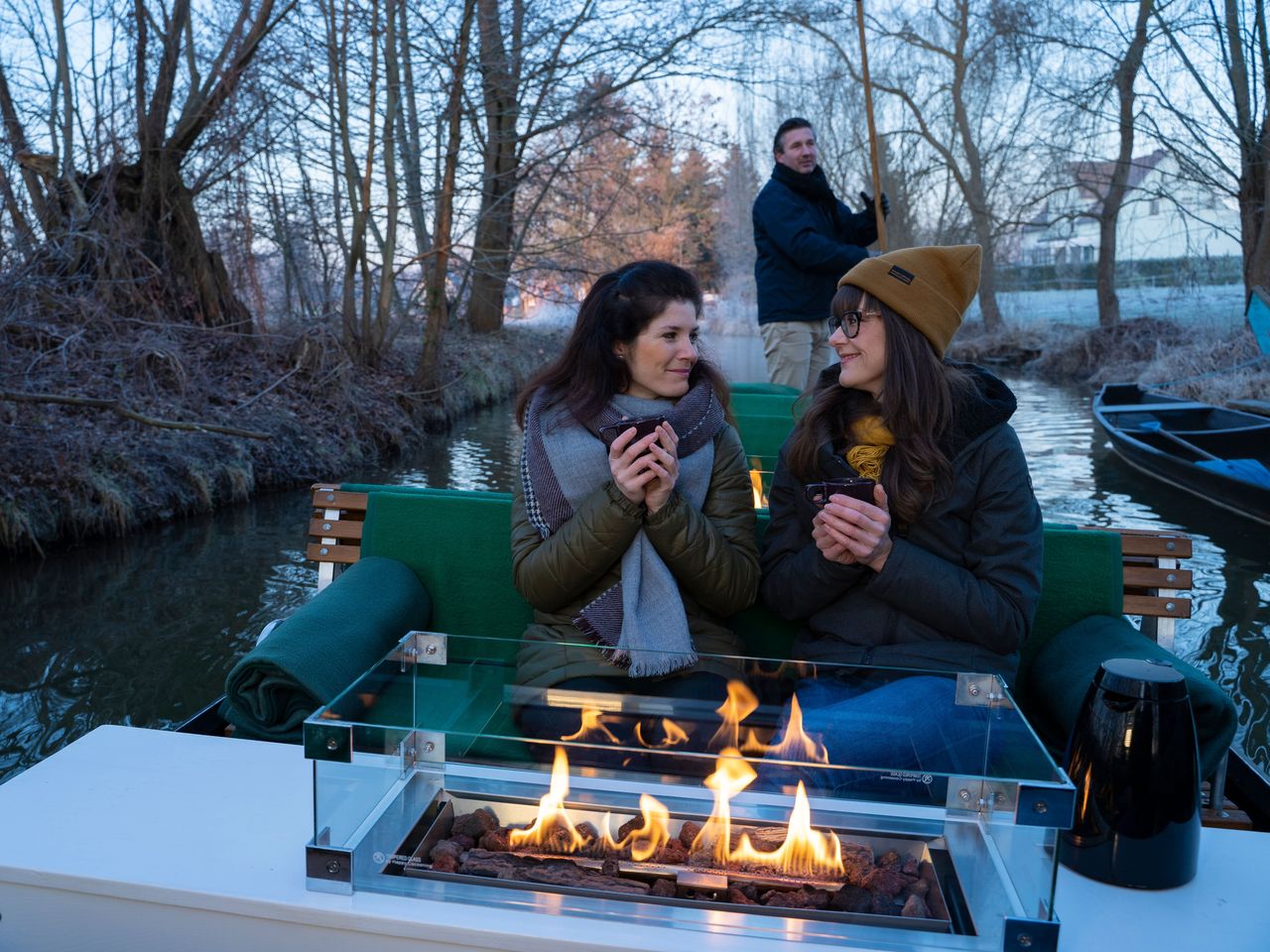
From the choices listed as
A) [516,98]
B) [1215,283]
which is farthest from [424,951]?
[1215,283]

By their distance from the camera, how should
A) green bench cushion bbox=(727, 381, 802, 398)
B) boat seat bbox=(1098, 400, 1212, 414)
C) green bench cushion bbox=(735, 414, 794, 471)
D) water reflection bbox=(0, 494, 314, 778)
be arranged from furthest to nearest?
boat seat bbox=(1098, 400, 1212, 414) < green bench cushion bbox=(727, 381, 802, 398) < green bench cushion bbox=(735, 414, 794, 471) < water reflection bbox=(0, 494, 314, 778)

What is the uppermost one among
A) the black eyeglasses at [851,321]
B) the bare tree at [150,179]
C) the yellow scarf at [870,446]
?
the bare tree at [150,179]

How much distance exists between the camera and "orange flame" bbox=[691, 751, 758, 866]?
1689 mm

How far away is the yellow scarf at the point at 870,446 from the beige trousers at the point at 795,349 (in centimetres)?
363

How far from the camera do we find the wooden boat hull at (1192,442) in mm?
7066

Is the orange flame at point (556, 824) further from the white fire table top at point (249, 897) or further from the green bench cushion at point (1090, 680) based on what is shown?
the green bench cushion at point (1090, 680)

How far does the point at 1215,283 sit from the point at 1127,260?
5551 millimetres

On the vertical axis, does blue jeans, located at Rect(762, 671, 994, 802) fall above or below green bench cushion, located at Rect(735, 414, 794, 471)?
below

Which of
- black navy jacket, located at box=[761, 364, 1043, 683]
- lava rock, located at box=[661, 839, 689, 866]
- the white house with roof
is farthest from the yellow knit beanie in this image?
the white house with roof

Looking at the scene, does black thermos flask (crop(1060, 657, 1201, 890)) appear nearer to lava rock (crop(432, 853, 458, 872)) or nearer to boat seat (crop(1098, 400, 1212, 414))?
lava rock (crop(432, 853, 458, 872))

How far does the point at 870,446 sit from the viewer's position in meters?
2.49

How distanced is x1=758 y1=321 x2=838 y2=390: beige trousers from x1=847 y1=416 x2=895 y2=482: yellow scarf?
3.63 m

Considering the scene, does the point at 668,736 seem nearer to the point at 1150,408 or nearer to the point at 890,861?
the point at 890,861

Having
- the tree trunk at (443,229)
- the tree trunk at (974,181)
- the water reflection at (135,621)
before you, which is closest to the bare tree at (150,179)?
the tree trunk at (443,229)
